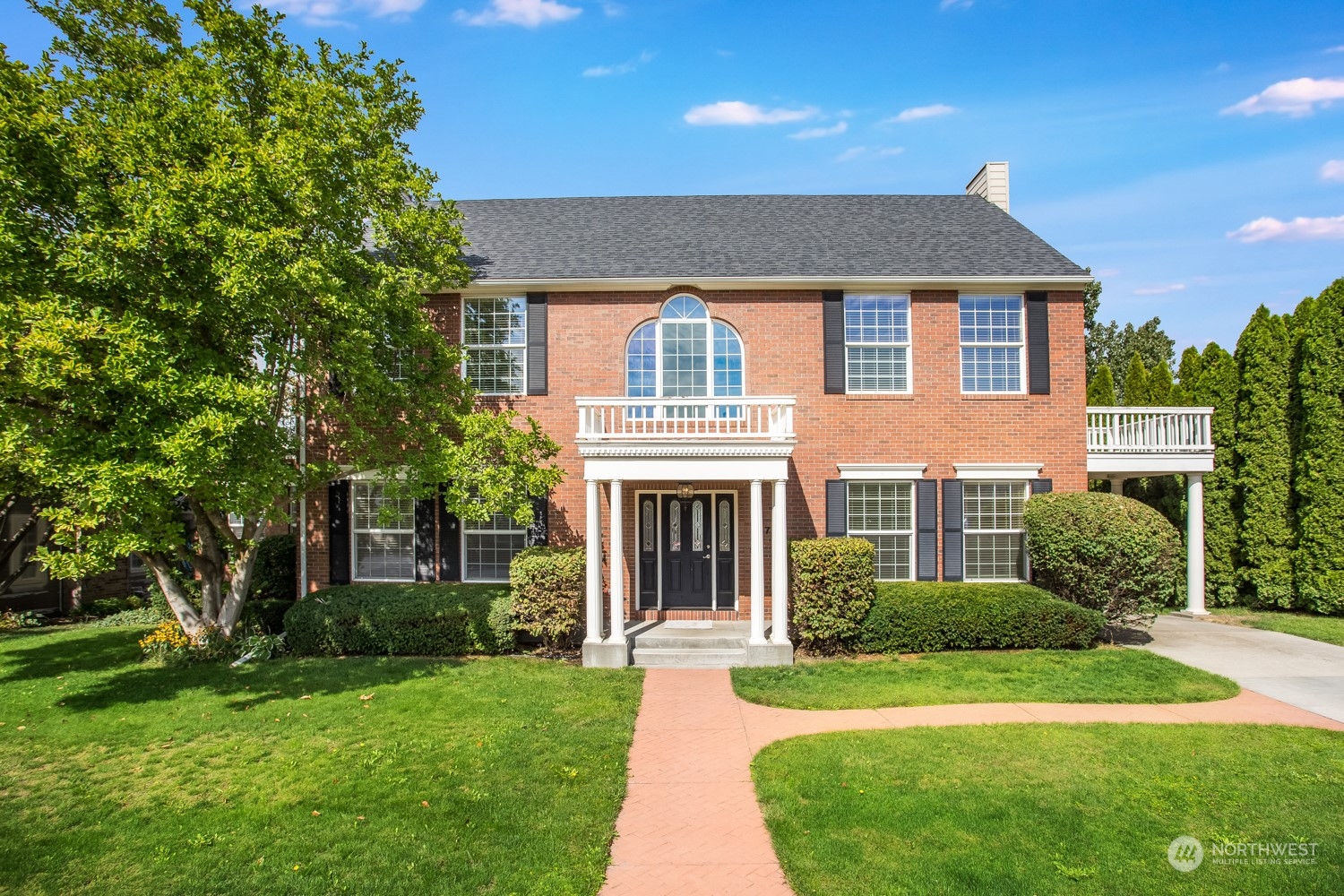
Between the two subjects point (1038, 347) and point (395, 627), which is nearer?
point (395, 627)

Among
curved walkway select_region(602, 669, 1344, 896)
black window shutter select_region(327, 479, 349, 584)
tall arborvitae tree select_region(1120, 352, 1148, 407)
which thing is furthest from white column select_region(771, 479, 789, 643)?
tall arborvitae tree select_region(1120, 352, 1148, 407)

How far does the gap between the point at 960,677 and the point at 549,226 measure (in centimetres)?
1227

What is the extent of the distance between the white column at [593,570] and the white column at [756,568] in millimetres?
2556

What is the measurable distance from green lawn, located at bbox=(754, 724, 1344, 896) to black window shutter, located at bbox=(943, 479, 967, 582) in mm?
5303

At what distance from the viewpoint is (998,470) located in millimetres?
13523

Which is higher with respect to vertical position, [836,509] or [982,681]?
[836,509]

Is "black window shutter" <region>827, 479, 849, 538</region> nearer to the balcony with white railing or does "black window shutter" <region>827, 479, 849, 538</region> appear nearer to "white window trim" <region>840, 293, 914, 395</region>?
"white window trim" <region>840, 293, 914, 395</region>

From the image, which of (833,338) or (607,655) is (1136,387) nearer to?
(833,338)

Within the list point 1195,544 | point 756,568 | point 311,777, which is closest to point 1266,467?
point 1195,544

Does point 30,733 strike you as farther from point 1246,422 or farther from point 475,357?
point 1246,422

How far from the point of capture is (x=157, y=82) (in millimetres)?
9219

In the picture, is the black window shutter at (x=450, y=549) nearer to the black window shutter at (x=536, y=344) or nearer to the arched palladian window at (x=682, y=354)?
the black window shutter at (x=536, y=344)

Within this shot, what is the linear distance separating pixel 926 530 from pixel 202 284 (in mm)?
12417

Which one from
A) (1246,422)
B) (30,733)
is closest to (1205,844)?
(30,733)
